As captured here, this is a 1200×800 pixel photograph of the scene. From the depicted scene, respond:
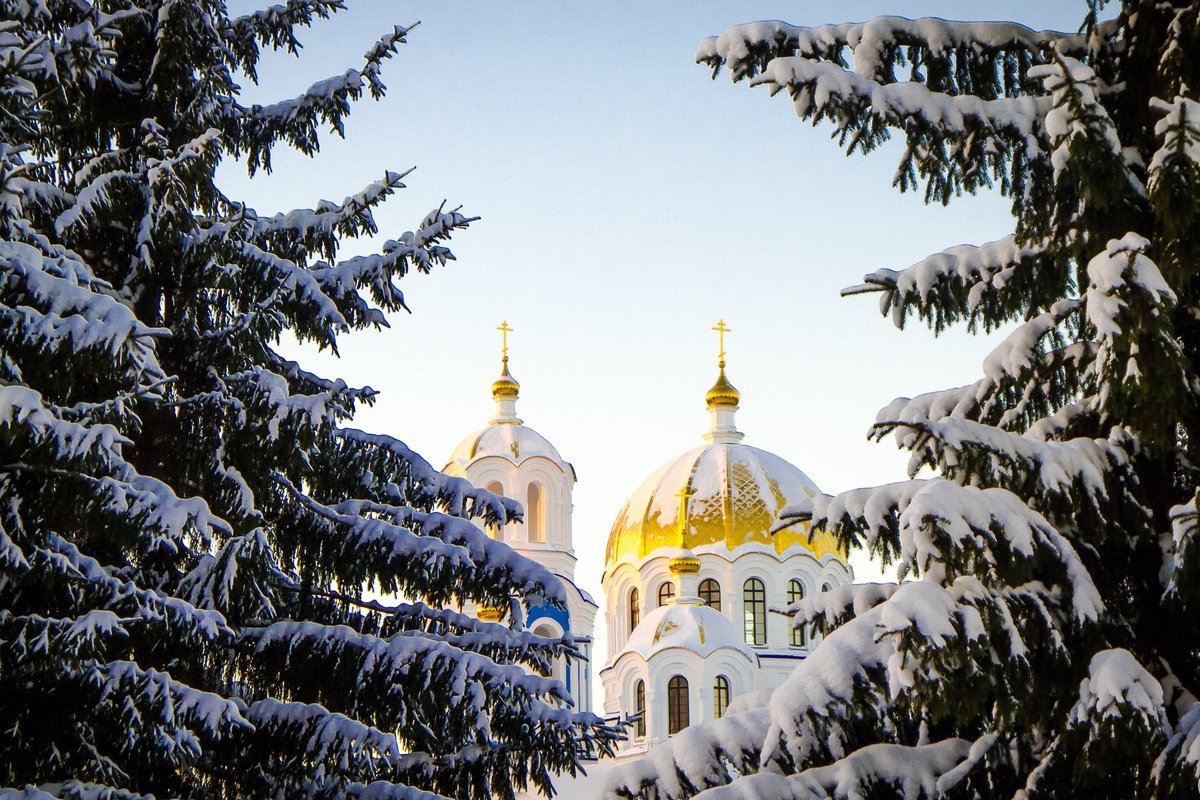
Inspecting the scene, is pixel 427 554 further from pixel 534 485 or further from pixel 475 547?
pixel 534 485

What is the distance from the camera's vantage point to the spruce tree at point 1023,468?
4.28 meters

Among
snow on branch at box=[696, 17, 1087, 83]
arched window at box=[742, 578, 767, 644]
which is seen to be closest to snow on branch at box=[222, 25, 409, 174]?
snow on branch at box=[696, 17, 1087, 83]

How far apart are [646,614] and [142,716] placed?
29377mm

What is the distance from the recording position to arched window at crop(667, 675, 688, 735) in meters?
31.3

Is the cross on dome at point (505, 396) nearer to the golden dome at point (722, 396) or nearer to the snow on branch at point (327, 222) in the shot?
the golden dome at point (722, 396)

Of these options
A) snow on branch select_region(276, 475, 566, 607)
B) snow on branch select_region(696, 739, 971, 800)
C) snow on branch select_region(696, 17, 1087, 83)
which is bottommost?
snow on branch select_region(696, 739, 971, 800)

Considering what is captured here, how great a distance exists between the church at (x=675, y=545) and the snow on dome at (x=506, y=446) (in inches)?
1.6

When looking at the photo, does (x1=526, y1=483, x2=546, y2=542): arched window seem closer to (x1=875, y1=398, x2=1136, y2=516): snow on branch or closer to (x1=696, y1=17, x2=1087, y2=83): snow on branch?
(x1=696, y1=17, x2=1087, y2=83): snow on branch

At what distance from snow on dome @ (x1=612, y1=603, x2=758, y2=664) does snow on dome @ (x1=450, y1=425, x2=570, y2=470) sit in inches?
218

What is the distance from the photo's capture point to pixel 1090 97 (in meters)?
4.79

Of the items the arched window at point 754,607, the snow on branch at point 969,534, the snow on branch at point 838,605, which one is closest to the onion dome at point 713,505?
the arched window at point 754,607

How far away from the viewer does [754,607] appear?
35500 mm

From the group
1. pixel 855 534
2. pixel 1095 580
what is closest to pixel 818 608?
pixel 855 534

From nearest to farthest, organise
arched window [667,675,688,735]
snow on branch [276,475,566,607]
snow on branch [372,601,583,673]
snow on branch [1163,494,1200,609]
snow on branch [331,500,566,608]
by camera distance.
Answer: snow on branch [1163,494,1200,609] < snow on branch [276,475,566,607] < snow on branch [331,500,566,608] < snow on branch [372,601,583,673] < arched window [667,675,688,735]
